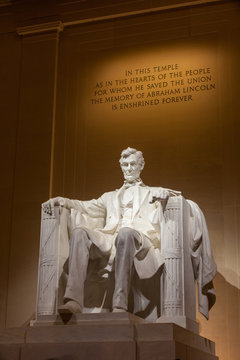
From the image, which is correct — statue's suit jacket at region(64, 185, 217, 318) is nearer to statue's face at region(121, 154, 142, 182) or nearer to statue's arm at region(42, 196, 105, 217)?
statue's arm at region(42, 196, 105, 217)

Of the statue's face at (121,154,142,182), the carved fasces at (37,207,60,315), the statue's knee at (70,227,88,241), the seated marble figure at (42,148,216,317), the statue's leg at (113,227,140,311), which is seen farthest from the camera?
the statue's face at (121,154,142,182)

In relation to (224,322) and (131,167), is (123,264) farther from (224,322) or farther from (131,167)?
(224,322)

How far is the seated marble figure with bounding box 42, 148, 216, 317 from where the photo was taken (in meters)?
5.26

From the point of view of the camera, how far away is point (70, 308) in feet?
16.6

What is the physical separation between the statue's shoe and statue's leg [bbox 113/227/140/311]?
0.29 meters

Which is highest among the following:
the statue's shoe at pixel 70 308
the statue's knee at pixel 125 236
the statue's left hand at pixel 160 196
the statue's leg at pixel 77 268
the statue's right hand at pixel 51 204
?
the statue's left hand at pixel 160 196

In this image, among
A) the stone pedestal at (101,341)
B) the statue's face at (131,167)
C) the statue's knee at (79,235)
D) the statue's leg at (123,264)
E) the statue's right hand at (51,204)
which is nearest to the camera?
the stone pedestal at (101,341)

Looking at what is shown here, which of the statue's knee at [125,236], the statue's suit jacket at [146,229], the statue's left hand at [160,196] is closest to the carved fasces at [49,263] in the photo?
the statue's suit jacket at [146,229]

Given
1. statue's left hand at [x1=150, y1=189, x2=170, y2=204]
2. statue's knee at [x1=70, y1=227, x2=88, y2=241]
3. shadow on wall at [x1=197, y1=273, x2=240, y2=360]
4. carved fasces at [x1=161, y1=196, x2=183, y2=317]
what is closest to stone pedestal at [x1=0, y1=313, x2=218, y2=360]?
carved fasces at [x1=161, y1=196, x2=183, y2=317]

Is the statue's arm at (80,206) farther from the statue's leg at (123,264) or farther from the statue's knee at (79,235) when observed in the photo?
the statue's leg at (123,264)

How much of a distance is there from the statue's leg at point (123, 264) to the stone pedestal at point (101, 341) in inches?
8.1

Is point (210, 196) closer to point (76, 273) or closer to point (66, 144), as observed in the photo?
point (66, 144)

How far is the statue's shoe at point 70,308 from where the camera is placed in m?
5.05

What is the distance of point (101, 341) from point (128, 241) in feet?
2.84
